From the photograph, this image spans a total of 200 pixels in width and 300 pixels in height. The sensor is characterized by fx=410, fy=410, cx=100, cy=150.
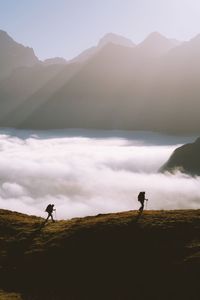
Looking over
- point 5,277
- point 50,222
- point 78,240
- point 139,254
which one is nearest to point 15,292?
point 5,277

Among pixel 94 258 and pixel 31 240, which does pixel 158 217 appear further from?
pixel 31 240

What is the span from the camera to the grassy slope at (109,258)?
43781 mm

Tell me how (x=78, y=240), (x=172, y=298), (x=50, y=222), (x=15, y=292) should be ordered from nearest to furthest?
1. (x=172, y=298)
2. (x=15, y=292)
3. (x=78, y=240)
4. (x=50, y=222)

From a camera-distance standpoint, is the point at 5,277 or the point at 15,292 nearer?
the point at 15,292

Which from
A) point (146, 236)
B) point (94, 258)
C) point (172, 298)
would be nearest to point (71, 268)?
point (94, 258)

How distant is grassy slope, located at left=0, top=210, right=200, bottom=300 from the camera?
43.8 m

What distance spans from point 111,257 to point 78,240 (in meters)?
6.56

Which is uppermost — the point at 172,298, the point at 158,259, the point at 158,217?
the point at 158,217

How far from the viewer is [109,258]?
4975 cm

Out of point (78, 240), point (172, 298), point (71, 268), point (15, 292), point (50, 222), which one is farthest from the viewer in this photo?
point (50, 222)

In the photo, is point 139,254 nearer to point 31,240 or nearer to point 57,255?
point 57,255

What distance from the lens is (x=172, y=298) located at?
133ft

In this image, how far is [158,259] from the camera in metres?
47.1

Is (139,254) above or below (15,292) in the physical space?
above
